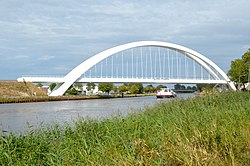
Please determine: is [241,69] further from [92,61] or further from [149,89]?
[149,89]

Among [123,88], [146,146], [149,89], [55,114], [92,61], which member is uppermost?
[92,61]

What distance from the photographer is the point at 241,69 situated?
189ft

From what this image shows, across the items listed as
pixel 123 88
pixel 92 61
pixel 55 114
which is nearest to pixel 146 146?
pixel 55 114

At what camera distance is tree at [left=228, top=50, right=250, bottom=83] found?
57.3 meters

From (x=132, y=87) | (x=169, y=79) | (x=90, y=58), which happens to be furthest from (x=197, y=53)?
(x=132, y=87)

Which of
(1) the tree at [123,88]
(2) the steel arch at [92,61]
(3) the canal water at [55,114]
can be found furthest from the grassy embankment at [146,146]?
(1) the tree at [123,88]

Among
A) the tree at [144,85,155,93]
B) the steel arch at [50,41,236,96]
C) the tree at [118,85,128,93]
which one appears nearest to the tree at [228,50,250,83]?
the steel arch at [50,41,236,96]

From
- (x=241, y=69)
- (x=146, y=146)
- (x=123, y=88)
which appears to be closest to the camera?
(x=146, y=146)

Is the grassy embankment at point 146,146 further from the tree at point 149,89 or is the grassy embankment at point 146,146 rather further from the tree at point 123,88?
the tree at point 149,89

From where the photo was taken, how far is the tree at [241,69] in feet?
188

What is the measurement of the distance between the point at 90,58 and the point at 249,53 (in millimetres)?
26027

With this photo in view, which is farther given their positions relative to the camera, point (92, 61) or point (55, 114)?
point (92, 61)

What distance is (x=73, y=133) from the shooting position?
8.55 m

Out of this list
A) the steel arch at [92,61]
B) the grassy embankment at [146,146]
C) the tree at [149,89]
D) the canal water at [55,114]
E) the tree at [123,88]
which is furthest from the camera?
the tree at [149,89]
